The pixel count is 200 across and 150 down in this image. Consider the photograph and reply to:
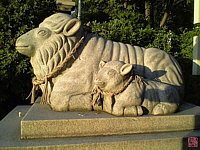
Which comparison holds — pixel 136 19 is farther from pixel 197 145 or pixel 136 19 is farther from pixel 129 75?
pixel 197 145

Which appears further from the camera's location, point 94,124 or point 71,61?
point 71,61

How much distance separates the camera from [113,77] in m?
2.90

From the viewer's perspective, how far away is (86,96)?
314 centimetres

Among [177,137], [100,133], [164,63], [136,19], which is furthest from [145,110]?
[136,19]

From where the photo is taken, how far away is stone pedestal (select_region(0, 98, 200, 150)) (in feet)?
8.34

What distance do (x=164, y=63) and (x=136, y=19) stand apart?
4189 millimetres

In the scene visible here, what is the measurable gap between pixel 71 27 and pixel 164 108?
197cm

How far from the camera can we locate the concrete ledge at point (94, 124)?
2658 mm

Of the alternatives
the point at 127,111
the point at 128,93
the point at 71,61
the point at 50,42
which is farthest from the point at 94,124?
the point at 50,42

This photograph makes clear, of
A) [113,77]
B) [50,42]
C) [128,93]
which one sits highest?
[50,42]

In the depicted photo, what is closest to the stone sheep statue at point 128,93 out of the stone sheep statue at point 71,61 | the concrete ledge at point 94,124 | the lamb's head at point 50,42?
the concrete ledge at point 94,124

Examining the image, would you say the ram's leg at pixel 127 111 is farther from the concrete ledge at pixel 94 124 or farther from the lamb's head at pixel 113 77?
the lamb's head at pixel 113 77

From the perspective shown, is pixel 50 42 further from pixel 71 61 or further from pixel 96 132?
pixel 96 132

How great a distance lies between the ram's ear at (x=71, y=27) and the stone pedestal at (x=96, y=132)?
4.37ft
